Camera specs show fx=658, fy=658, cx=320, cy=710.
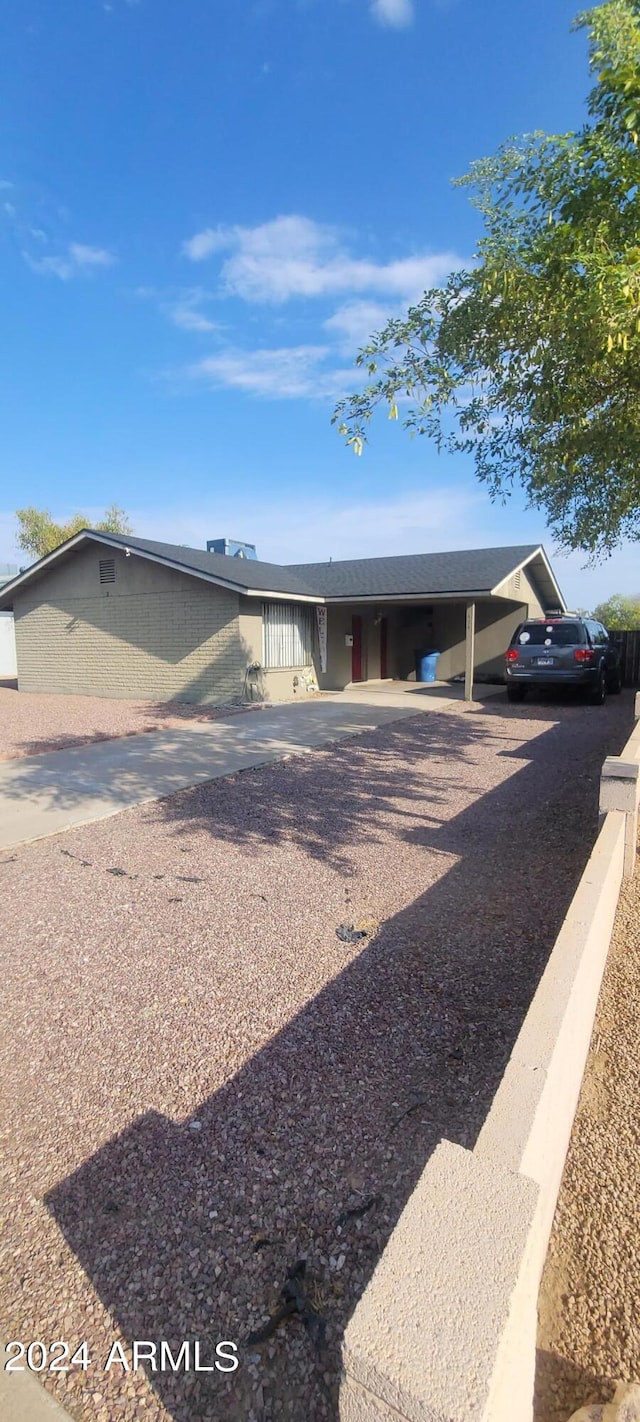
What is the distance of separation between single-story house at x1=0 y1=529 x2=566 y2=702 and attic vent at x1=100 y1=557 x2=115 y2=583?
45mm

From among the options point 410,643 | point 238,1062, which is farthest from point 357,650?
point 238,1062

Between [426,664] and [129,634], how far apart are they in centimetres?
875

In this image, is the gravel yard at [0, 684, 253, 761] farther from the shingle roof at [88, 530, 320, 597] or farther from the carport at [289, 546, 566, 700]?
the carport at [289, 546, 566, 700]

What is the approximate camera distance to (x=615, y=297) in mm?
3918

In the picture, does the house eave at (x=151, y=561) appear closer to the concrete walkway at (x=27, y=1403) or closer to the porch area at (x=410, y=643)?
the porch area at (x=410, y=643)

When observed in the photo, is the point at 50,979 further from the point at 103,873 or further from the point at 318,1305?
the point at 318,1305

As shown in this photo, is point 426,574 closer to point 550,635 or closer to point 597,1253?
point 550,635

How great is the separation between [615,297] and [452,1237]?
462 cm

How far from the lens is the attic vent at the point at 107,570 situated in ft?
54.9

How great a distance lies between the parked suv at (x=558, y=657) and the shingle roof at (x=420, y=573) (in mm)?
1831

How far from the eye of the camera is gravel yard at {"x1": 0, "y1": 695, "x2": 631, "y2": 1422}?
167 cm

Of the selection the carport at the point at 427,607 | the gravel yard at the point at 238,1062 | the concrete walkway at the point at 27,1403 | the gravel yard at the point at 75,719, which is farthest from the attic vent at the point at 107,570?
the concrete walkway at the point at 27,1403

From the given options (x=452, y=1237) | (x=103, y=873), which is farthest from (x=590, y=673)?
(x=452, y=1237)

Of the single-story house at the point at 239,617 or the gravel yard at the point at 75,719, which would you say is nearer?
the gravel yard at the point at 75,719
